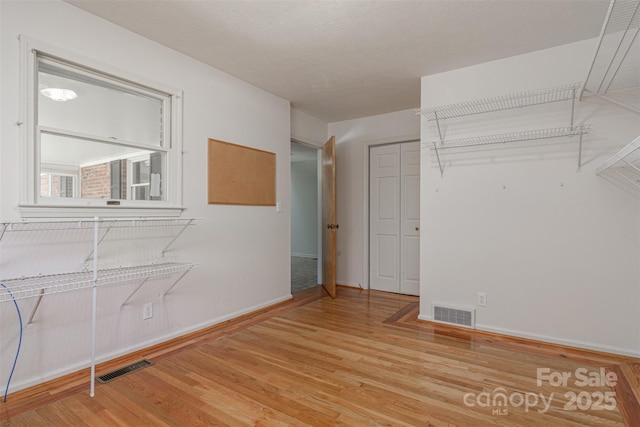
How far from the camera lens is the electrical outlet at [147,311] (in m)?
2.71

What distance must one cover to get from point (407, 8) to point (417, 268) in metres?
3.15

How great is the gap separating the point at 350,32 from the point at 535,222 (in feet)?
7.35

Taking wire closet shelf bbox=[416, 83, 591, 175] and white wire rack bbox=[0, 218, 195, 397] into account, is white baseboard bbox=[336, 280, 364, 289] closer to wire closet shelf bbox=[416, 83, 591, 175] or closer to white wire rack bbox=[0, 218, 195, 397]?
wire closet shelf bbox=[416, 83, 591, 175]

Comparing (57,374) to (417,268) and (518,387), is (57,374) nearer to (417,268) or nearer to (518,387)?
(518,387)

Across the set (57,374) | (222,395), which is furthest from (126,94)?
(222,395)

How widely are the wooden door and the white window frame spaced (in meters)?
2.00

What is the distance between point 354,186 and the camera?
16.4 feet

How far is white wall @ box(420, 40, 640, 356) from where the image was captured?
2.63 m

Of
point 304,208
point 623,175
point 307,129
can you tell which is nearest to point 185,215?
point 307,129

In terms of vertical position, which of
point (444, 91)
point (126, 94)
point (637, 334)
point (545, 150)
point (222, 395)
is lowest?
point (222, 395)

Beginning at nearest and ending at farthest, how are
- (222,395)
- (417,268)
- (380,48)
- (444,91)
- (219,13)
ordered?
(222,395) → (219,13) → (380,48) → (444,91) → (417,268)

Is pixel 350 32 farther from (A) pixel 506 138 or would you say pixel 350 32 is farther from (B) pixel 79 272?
(B) pixel 79 272

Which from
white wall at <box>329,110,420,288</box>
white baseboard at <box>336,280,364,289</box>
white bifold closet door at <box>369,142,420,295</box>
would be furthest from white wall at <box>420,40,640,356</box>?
white baseboard at <box>336,280,364,289</box>

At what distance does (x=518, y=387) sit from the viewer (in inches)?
83.3
